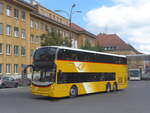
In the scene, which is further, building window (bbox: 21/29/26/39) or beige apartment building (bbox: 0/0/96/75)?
building window (bbox: 21/29/26/39)

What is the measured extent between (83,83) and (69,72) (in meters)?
2.06

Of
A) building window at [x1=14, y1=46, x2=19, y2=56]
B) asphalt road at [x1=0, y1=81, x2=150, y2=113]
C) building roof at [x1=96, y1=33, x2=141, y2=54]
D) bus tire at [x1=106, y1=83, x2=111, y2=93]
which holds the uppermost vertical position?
building roof at [x1=96, y1=33, x2=141, y2=54]

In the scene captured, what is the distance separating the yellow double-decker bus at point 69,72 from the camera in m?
17.7

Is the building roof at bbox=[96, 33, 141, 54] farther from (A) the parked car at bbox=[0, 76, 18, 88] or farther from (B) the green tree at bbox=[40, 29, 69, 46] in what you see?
(A) the parked car at bbox=[0, 76, 18, 88]

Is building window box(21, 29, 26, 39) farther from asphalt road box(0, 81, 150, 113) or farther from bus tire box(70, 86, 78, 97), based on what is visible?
asphalt road box(0, 81, 150, 113)

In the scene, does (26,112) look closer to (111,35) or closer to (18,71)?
(18,71)

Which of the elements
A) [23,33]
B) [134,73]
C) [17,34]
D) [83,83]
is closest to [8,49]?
[17,34]

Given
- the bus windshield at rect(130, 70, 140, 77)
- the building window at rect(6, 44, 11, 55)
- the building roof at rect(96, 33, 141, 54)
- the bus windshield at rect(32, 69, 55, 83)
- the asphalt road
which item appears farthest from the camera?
the building roof at rect(96, 33, 141, 54)

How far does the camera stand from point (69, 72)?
19.0m

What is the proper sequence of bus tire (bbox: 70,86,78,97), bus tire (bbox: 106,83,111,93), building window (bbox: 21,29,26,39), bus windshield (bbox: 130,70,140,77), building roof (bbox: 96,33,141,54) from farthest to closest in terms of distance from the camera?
building roof (bbox: 96,33,141,54) → bus windshield (bbox: 130,70,140,77) → building window (bbox: 21,29,26,39) → bus tire (bbox: 106,83,111,93) → bus tire (bbox: 70,86,78,97)

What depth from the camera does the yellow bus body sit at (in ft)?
58.0

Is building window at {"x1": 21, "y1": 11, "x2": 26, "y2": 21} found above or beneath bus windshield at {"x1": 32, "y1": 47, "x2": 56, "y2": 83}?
above

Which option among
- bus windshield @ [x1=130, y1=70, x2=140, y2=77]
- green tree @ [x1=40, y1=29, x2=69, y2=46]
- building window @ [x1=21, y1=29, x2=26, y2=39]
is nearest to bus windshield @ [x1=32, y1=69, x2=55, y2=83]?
green tree @ [x1=40, y1=29, x2=69, y2=46]

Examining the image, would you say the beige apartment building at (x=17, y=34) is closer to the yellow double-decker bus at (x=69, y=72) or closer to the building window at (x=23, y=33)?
the building window at (x=23, y=33)
